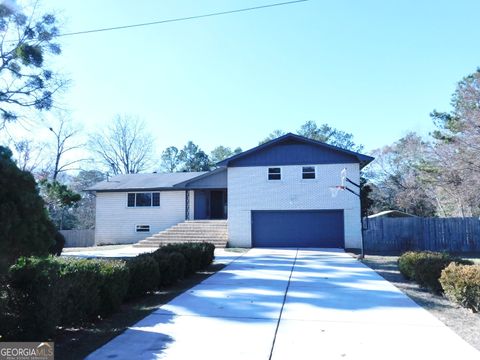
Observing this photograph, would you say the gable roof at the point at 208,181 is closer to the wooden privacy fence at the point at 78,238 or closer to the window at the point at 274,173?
the window at the point at 274,173

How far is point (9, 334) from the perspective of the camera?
4.52 metres

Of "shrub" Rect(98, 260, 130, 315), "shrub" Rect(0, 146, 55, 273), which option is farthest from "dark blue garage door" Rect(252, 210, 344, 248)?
"shrub" Rect(0, 146, 55, 273)

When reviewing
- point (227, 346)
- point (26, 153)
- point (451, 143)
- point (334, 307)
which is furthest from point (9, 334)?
point (26, 153)

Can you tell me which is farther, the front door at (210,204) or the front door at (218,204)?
the front door at (218,204)

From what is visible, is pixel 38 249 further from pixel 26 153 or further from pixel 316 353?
pixel 26 153

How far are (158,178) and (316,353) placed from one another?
74.5 feet

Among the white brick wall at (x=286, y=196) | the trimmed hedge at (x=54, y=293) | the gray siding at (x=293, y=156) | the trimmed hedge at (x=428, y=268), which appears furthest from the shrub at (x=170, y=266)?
the gray siding at (x=293, y=156)

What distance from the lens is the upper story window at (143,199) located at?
24.0m

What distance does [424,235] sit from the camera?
63.4 ft

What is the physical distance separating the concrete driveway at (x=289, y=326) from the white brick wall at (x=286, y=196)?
9569mm

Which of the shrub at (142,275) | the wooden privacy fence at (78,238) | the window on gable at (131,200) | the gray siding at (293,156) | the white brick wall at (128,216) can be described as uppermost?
the gray siding at (293,156)

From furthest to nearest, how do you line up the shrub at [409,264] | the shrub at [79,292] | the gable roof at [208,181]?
the gable roof at [208,181], the shrub at [409,264], the shrub at [79,292]

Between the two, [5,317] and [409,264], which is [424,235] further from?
[5,317]

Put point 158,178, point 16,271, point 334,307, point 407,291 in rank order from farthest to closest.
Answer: point 158,178 < point 407,291 < point 334,307 < point 16,271
